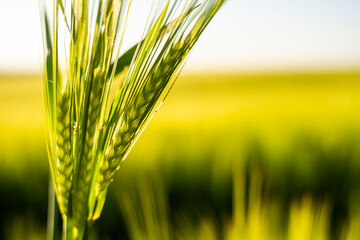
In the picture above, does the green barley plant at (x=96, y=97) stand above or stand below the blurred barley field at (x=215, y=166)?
above

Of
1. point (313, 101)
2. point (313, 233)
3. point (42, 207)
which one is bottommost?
point (42, 207)

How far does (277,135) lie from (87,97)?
→ 103 centimetres

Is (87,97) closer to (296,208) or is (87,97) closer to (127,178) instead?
(296,208)

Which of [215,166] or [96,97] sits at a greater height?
[96,97]

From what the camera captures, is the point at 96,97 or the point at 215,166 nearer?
the point at 96,97

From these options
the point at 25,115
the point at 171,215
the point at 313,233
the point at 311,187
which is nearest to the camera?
the point at 313,233

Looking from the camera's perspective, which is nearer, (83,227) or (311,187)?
(83,227)

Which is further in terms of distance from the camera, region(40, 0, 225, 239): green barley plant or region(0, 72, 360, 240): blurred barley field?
region(0, 72, 360, 240): blurred barley field

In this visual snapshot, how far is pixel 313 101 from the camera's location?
165cm

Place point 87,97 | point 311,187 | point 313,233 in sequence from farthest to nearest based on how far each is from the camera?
1. point 311,187
2. point 313,233
3. point 87,97

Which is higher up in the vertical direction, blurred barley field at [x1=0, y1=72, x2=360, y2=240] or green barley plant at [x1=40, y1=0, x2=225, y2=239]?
green barley plant at [x1=40, y1=0, x2=225, y2=239]

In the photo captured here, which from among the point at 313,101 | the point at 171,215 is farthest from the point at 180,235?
the point at 313,101

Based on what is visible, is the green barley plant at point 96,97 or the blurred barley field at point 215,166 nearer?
the green barley plant at point 96,97

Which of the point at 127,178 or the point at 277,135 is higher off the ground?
the point at 277,135
